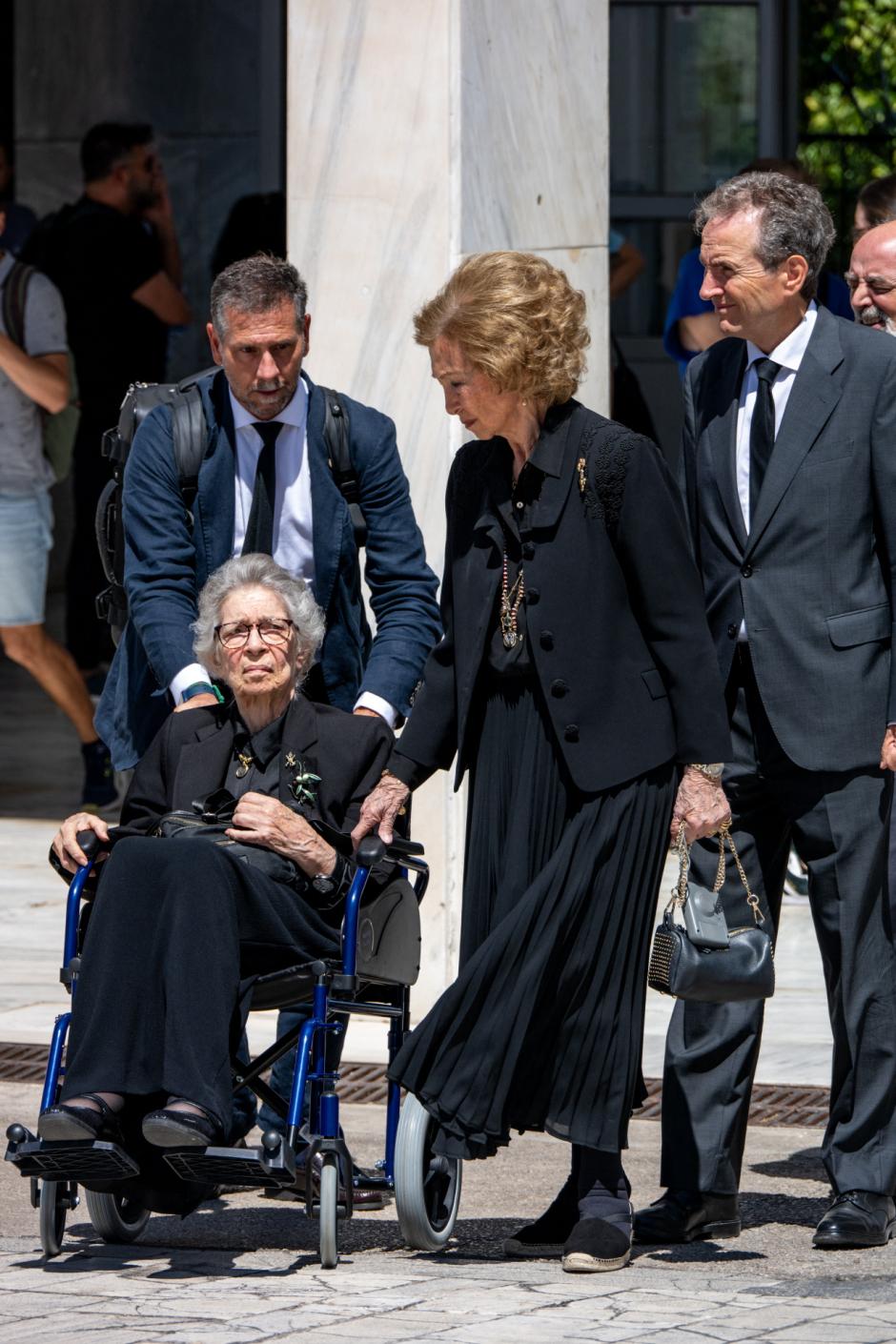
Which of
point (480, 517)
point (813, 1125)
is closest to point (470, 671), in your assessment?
point (480, 517)

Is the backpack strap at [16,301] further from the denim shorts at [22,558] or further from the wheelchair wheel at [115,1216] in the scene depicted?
the wheelchair wheel at [115,1216]

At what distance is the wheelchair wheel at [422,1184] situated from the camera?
17.0 feet

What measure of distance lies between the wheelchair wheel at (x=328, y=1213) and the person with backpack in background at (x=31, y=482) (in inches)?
217

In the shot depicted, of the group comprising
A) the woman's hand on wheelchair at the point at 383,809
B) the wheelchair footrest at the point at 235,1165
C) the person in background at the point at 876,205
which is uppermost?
the person in background at the point at 876,205

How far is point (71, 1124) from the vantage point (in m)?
5.00

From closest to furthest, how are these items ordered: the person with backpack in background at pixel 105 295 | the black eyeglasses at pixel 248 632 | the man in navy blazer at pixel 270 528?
1. the black eyeglasses at pixel 248 632
2. the man in navy blazer at pixel 270 528
3. the person with backpack in background at pixel 105 295

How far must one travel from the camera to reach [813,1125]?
6.48 metres

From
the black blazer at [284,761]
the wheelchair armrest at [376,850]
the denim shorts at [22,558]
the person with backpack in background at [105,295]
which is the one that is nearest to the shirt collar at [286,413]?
the black blazer at [284,761]

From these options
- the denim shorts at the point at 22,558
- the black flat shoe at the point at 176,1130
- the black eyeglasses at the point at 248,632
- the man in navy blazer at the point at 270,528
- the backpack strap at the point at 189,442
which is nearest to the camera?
the black flat shoe at the point at 176,1130

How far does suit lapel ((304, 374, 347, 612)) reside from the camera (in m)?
5.96

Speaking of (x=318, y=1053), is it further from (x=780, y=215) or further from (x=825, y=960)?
(x=780, y=215)

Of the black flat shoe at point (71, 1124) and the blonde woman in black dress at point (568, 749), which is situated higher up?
the blonde woman in black dress at point (568, 749)

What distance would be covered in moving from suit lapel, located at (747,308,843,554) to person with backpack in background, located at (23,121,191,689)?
635 centimetres

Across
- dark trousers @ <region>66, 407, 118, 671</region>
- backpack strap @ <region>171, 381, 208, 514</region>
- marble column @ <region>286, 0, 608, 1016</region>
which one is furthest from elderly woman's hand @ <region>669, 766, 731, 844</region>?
dark trousers @ <region>66, 407, 118, 671</region>
